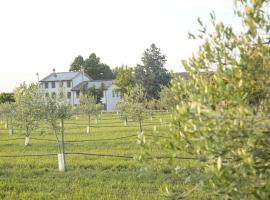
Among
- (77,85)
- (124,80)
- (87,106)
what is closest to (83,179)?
(87,106)

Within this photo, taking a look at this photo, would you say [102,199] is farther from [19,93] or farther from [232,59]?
[19,93]

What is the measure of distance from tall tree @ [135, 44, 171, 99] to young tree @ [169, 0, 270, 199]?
7270 centimetres

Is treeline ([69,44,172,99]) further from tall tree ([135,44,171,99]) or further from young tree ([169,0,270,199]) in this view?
young tree ([169,0,270,199])

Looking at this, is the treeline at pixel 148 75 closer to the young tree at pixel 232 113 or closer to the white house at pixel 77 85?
the white house at pixel 77 85

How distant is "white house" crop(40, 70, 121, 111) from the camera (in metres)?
99.6

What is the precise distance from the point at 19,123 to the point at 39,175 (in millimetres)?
13895

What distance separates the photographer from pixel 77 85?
10512cm

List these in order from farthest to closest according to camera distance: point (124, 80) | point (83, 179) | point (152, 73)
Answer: point (124, 80) → point (152, 73) → point (83, 179)

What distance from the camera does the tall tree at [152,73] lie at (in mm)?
78875

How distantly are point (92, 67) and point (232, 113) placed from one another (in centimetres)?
12070

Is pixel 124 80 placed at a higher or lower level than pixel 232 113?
higher

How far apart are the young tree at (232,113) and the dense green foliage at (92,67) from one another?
388 feet

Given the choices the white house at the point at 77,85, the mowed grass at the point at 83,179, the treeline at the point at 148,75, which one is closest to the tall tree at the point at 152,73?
the treeline at the point at 148,75

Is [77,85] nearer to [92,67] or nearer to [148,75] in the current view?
[92,67]
